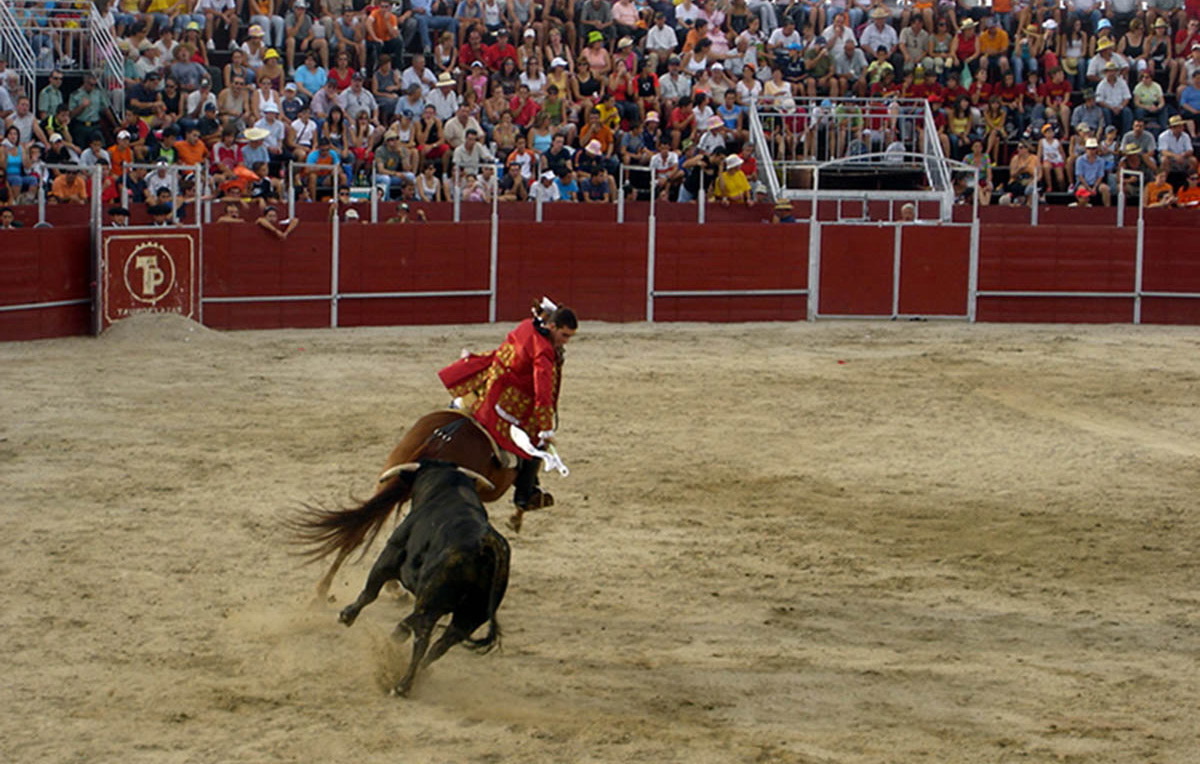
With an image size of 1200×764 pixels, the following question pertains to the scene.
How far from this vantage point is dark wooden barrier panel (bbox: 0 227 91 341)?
15.6 meters

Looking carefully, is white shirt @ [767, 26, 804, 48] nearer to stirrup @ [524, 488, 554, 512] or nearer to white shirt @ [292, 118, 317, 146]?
white shirt @ [292, 118, 317, 146]

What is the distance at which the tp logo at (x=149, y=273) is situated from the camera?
16281mm

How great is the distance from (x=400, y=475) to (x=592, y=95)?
1584cm

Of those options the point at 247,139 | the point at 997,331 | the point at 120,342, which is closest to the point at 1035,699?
the point at 120,342

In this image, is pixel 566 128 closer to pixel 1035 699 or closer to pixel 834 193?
pixel 834 193

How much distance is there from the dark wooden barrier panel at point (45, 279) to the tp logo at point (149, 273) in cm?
41

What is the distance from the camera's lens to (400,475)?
6492 millimetres

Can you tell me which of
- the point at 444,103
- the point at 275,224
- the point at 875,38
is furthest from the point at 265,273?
the point at 875,38

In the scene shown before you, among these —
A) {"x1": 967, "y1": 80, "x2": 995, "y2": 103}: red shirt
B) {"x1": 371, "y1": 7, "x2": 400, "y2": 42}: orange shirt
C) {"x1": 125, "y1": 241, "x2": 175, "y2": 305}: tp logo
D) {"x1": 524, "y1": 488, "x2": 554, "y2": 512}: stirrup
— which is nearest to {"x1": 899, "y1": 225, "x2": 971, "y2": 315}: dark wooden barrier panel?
{"x1": 967, "y1": 80, "x2": 995, "y2": 103}: red shirt

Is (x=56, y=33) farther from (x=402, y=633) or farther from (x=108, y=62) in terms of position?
(x=402, y=633)

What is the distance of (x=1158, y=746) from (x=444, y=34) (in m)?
17.6

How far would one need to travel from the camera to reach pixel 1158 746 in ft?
17.9

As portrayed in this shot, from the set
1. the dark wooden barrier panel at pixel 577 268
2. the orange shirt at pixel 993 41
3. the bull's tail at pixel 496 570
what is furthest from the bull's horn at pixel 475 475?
the orange shirt at pixel 993 41

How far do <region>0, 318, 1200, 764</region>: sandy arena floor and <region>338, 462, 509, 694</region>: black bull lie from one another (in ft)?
0.68
